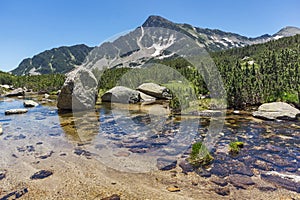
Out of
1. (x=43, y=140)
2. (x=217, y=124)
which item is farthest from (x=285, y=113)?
(x=43, y=140)

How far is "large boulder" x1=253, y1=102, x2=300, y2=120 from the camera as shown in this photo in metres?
20.1

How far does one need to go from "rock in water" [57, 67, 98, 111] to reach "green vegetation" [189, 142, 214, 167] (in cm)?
1746

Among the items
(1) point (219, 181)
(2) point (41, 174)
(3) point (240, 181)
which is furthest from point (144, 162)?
(2) point (41, 174)

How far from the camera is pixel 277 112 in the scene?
20828mm

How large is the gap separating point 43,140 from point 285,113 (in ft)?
63.4

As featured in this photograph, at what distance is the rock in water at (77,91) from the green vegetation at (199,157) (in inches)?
687

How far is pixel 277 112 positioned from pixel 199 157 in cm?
1310

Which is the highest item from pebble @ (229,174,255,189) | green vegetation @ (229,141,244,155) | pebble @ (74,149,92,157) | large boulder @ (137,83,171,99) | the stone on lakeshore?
large boulder @ (137,83,171,99)

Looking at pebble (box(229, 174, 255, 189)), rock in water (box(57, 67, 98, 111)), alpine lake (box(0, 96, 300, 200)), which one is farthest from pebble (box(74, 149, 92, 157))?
rock in water (box(57, 67, 98, 111))

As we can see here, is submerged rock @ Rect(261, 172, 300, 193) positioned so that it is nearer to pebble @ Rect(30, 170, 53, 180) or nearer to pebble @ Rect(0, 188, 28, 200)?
pebble @ Rect(30, 170, 53, 180)

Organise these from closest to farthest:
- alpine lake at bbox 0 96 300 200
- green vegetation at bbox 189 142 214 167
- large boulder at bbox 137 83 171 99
→ alpine lake at bbox 0 96 300 200, green vegetation at bbox 189 142 214 167, large boulder at bbox 137 83 171 99

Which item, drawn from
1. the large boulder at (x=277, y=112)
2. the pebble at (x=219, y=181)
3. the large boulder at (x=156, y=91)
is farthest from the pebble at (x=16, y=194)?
the large boulder at (x=156, y=91)

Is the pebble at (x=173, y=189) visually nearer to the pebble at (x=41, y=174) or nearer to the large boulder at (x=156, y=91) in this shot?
the pebble at (x=41, y=174)

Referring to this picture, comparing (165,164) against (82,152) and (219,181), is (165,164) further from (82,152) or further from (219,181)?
(82,152)
